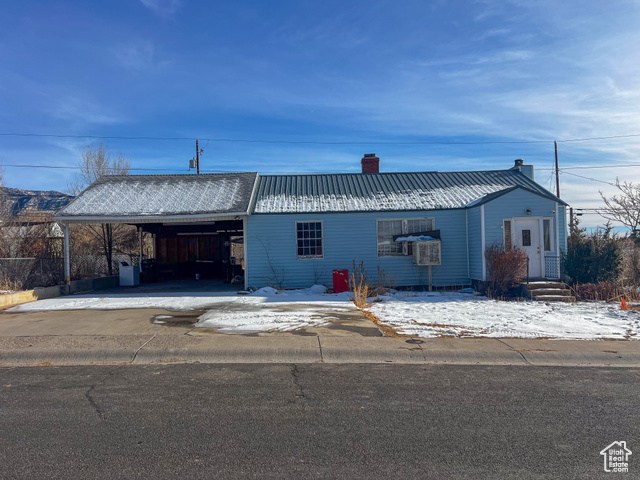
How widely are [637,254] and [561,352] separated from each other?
1281cm

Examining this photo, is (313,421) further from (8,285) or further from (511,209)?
(8,285)

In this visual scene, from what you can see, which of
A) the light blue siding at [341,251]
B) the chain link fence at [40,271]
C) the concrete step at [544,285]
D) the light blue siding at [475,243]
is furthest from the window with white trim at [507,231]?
the chain link fence at [40,271]

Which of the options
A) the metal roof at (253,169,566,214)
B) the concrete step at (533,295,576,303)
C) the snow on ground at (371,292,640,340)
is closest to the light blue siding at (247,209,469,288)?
the metal roof at (253,169,566,214)

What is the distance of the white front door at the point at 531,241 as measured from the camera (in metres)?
16.3

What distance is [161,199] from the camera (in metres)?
17.8

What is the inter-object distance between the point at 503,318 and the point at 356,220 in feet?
24.7

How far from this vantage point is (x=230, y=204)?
55.9ft

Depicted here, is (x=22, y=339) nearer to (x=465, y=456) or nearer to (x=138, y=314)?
(x=138, y=314)

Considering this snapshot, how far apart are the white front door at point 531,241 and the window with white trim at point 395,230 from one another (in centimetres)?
289

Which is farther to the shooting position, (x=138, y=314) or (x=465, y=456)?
(x=138, y=314)

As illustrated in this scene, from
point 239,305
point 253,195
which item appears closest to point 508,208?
point 253,195

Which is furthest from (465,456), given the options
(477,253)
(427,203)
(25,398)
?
(427,203)

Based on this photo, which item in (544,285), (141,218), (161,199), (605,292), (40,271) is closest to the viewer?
(605,292)

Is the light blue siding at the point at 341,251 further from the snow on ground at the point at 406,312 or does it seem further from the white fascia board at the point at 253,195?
the snow on ground at the point at 406,312
